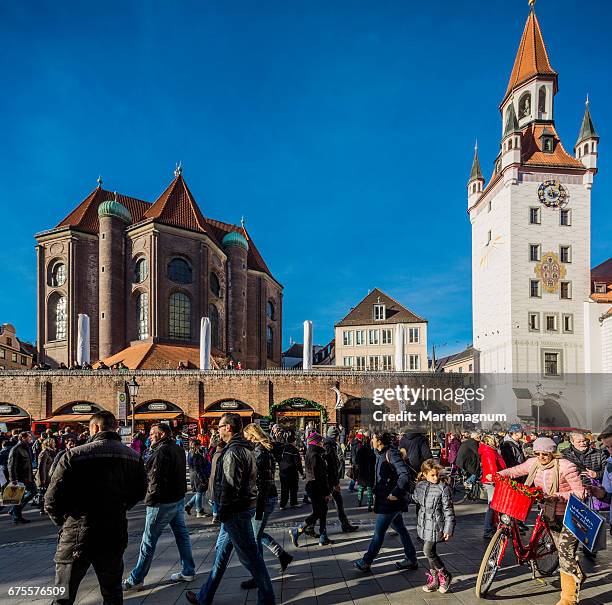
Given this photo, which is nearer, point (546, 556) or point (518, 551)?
point (518, 551)

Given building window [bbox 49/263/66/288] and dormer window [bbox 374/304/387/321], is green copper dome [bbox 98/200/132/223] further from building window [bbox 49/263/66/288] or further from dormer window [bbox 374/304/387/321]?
dormer window [bbox 374/304/387/321]

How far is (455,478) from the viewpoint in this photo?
13695mm

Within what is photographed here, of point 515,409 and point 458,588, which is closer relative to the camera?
point 458,588

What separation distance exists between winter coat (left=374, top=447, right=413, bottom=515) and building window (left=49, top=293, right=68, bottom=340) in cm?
4218

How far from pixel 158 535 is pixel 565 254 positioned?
3727 cm

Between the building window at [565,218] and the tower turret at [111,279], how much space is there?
1365 inches

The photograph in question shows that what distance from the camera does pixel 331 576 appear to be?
6312 millimetres

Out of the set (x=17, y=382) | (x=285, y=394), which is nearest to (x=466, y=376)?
(x=285, y=394)

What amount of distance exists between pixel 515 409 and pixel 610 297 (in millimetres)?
10725

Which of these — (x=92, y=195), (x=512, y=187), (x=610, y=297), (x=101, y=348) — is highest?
(x=92, y=195)

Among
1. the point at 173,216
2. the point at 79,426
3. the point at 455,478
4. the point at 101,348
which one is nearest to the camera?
the point at 455,478

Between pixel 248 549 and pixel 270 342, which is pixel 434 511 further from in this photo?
pixel 270 342

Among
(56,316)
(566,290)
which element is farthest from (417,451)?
(56,316)

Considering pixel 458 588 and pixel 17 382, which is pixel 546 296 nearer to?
pixel 458 588
